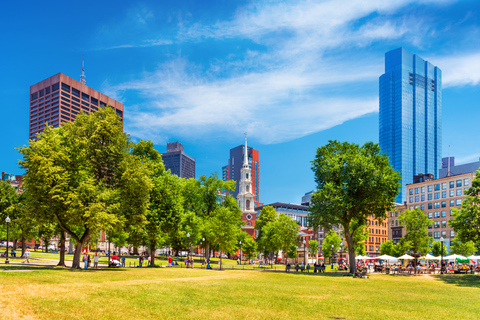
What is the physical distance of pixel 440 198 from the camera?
430 ft

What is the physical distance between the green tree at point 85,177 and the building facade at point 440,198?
334 feet

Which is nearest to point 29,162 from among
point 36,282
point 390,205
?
point 36,282

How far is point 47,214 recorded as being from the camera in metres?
41.4

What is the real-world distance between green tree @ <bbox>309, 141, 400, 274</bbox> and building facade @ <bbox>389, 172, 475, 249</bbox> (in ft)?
241

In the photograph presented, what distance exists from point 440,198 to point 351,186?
90271 mm

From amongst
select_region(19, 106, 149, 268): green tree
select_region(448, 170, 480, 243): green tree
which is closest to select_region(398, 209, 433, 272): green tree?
select_region(448, 170, 480, 243): green tree

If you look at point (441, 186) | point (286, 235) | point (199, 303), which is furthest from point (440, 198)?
point (199, 303)

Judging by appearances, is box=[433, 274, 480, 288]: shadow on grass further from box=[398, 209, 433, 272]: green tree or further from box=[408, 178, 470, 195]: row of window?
box=[408, 178, 470, 195]: row of window

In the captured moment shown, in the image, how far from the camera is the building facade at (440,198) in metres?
125

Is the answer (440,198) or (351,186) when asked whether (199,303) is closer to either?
(351,186)

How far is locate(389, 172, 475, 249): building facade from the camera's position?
125m

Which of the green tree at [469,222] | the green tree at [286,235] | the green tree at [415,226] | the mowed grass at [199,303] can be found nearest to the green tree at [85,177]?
the mowed grass at [199,303]

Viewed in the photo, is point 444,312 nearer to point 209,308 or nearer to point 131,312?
point 209,308

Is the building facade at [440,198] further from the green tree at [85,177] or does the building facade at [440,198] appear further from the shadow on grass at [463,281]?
the green tree at [85,177]
